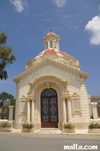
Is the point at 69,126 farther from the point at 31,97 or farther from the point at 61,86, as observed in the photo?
the point at 31,97

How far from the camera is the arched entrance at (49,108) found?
18.9 m

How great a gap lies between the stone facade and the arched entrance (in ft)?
1.38

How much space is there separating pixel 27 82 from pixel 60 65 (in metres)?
5.03

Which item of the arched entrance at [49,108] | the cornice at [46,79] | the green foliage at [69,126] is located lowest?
the green foliage at [69,126]

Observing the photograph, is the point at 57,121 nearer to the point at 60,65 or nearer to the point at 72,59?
the point at 60,65

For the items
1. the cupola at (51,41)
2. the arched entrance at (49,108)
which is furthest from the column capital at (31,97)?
the cupola at (51,41)

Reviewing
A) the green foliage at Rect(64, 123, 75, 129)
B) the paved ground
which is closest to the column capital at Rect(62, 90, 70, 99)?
the green foliage at Rect(64, 123, 75, 129)

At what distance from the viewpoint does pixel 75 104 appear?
59.3ft

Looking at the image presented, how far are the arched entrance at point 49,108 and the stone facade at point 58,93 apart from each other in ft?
1.38

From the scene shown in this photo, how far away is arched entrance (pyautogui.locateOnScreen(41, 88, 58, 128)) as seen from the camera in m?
18.9

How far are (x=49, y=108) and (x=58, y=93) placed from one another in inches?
88.9

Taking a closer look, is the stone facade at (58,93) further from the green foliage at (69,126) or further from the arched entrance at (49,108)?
the green foliage at (69,126)

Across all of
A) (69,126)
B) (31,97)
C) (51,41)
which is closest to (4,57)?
(31,97)

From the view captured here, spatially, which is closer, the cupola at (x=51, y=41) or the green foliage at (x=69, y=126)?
the green foliage at (x=69, y=126)
